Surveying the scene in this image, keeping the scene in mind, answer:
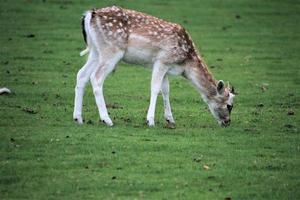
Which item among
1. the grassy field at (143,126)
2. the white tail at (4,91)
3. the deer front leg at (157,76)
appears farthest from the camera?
the white tail at (4,91)

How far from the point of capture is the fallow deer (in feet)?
44.7

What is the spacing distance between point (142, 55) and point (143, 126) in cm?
126

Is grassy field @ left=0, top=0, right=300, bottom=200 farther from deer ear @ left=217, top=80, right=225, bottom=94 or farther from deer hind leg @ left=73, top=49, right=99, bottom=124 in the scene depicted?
deer ear @ left=217, top=80, right=225, bottom=94

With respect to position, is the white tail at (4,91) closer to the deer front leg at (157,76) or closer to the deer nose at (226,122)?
the deer front leg at (157,76)

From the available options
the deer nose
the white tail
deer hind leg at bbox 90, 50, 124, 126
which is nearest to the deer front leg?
deer hind leg at bbox 90, 50, 124, 126

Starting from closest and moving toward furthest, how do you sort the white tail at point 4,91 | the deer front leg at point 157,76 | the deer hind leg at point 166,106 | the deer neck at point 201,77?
the deer front leg at point 157,76, the deer hind leg at point 166,106, the deer neck at point 201,77, the white tail at point 4,91

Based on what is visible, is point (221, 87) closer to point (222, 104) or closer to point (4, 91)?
point (222, 104)

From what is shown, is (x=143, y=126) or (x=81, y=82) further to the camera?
(x=81, y=82)

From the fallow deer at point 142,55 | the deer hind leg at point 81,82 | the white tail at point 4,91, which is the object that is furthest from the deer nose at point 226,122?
the white tail at point 4,91

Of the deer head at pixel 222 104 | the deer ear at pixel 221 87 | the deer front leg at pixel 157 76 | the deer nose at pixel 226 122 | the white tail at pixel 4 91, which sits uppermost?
the deer front leg at pixel 157 76

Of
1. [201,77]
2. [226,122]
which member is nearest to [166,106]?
[201,77]

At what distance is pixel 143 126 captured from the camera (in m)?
13.8

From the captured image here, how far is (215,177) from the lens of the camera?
35.0 ft

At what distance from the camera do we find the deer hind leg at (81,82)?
13.7 meters
